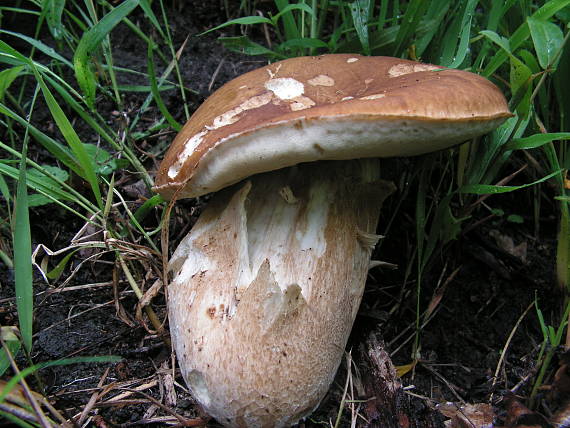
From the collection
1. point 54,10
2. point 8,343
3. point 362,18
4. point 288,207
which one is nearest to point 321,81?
point 288,207

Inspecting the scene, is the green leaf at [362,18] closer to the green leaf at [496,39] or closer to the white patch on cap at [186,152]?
the green leaf at [496,39]

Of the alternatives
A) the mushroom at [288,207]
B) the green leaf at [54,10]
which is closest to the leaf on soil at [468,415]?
the mushroom at [288,207]

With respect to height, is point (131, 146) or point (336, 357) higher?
point (131, 146)

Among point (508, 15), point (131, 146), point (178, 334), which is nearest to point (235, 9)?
point (131, 146)

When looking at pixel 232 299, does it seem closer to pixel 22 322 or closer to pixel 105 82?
pixel 22 322

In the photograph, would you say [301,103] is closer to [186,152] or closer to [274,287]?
[186,152]
